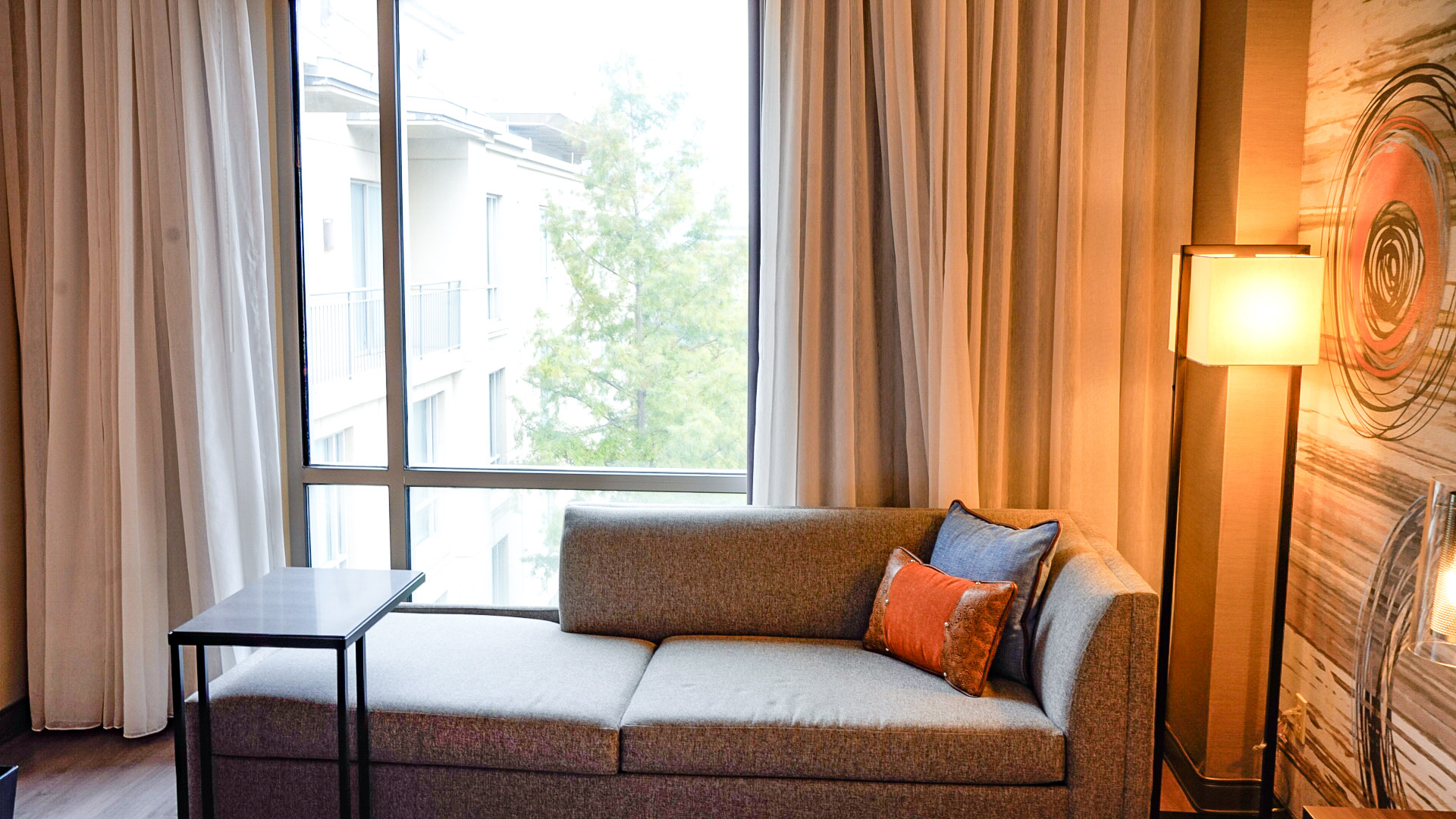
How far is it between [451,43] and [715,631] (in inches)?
81.5

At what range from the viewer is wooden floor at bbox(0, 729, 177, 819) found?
9.34 ft

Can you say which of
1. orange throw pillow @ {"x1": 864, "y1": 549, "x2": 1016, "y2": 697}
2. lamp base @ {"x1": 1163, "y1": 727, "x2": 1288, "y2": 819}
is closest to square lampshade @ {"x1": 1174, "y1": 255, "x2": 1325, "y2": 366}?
orange throw pillow @ {"x1": 864, "y1": 549, "x2": 1016, "y2": 697}

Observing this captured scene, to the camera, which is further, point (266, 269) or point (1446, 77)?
point (266, 269)

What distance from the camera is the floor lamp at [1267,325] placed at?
235cm

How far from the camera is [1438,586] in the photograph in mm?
1490

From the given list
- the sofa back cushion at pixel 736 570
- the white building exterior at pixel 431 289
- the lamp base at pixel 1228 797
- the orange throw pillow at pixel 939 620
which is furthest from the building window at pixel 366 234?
the lamp base at pixel 1228 797

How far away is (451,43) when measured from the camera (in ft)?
11.1

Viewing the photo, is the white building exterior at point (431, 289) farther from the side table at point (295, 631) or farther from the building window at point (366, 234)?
the side table at point (295, 631)

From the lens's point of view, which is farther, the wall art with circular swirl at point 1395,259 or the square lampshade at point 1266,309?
the square lampshade at point 1266,309

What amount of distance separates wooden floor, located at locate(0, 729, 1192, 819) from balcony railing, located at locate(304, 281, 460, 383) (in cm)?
128

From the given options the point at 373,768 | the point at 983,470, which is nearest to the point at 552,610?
the point at 373,768

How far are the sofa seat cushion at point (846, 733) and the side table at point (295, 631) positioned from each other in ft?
2.06

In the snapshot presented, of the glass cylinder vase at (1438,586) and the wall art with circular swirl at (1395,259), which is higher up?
the wall art with circular swirl at (1395,259)

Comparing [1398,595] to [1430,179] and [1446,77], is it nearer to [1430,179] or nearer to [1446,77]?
[1430,179]
